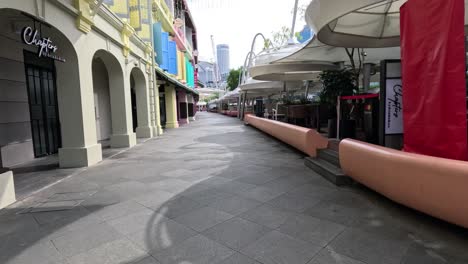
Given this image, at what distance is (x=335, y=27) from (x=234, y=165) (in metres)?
4.00

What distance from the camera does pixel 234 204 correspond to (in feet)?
13.0

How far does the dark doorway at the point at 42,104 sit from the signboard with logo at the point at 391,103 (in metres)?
8.93

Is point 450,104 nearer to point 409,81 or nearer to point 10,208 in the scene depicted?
point 409,81

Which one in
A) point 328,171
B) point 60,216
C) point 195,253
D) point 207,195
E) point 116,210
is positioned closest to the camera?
point 195,253

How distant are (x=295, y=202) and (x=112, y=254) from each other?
247 centimetres

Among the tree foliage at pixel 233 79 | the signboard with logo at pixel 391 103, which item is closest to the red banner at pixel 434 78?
the signboard with logo at pixel 391 103

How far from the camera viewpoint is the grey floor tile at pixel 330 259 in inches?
96.7

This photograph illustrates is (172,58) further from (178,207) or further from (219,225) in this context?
(219,225)

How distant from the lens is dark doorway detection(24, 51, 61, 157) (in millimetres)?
7871

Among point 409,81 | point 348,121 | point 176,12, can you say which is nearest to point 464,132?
point 409,81

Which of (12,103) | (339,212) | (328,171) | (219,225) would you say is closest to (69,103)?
(12,103)

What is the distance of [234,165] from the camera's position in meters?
6.60

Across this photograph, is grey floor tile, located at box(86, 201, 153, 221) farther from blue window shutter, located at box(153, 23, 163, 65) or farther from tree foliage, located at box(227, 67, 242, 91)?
tree foliage, located at box(227, 67, 242, 91)

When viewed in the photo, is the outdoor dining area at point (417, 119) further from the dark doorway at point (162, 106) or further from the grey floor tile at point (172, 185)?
the dark doorway at point (162, 106)
